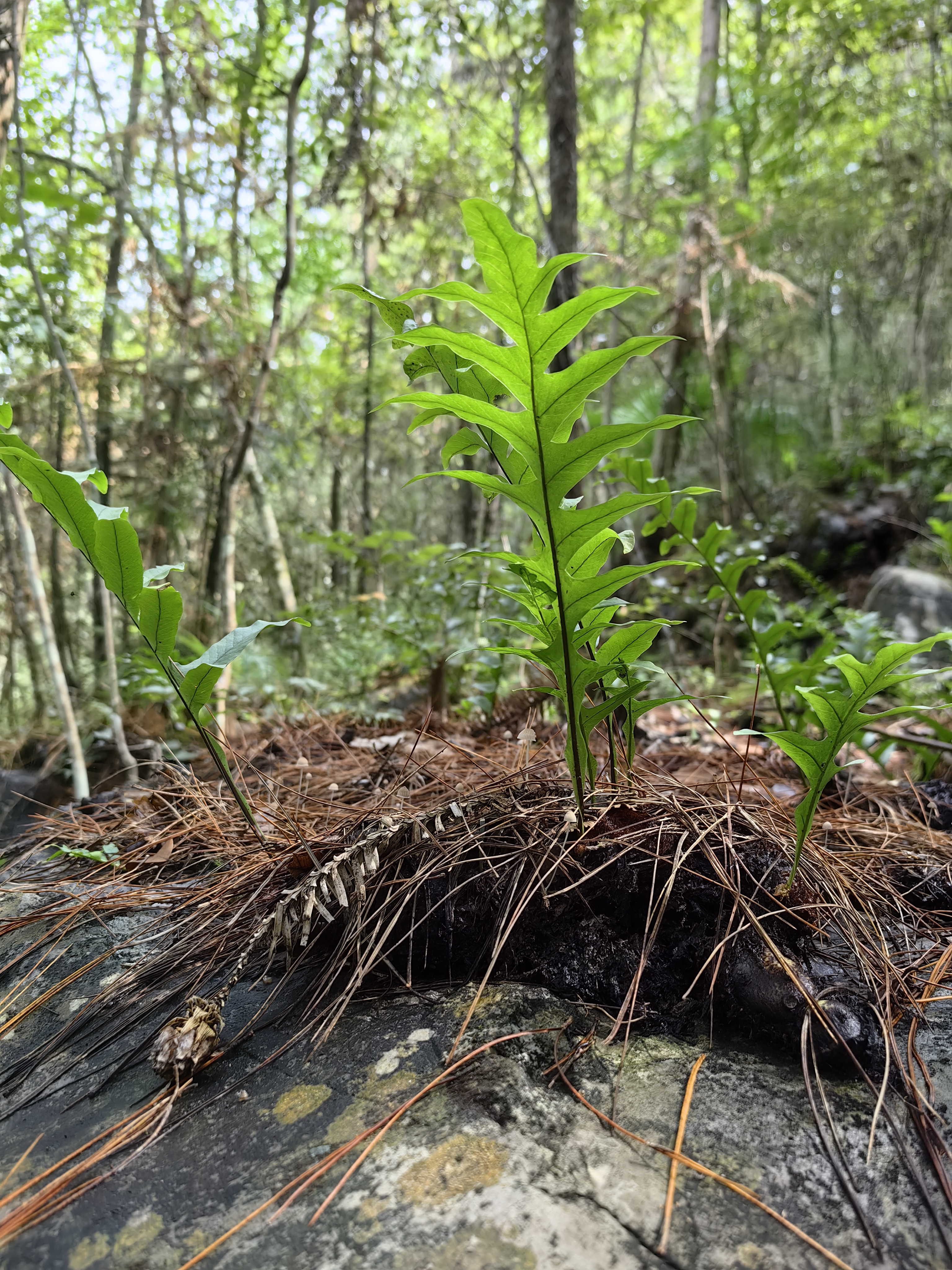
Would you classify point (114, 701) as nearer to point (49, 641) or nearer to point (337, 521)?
point (49, 641)

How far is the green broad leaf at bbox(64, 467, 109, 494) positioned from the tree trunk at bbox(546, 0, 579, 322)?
7.17 feet

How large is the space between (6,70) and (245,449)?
1541mm

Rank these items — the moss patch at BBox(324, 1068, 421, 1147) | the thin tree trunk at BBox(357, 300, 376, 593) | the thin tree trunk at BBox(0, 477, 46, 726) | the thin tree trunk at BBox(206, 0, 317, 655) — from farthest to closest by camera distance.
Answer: the thin tree trunk at BBox(357, 300, 376, 593), the thin tree trunk at BBox(0, 477, 46, 726), the thin tree trunk at BBox(206, 0, 317, 655), the moss patch at BBox(324, 1068, 421, 1147)

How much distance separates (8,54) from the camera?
199cm

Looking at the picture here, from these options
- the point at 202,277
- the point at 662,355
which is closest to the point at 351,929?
the point at 202,277

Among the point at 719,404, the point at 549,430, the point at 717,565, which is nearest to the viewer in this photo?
the point at 549,430

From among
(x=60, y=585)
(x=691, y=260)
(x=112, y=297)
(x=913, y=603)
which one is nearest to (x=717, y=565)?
(x=913, y=603)

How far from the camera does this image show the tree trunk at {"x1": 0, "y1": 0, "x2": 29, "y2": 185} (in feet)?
6.35

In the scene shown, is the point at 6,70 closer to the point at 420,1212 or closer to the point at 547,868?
the point at 547,868

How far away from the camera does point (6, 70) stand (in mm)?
1978

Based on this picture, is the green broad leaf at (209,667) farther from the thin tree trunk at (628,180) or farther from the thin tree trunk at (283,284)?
the thin tree trunk at (628,180)

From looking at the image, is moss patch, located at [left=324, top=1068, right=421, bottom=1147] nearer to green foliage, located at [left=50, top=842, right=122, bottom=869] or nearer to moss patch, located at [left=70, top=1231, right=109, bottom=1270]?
moss patch, located at [left=70, top=1231, right=109, bottom=1270]

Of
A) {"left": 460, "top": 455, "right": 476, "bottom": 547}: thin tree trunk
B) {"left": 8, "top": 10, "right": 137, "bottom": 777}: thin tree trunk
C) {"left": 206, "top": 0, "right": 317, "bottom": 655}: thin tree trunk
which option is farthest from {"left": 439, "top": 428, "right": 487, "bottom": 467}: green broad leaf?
{"left": 460, "top": 455, "right": 476, "bottom": 547}: thin tree trunk

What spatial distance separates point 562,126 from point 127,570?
307cm
